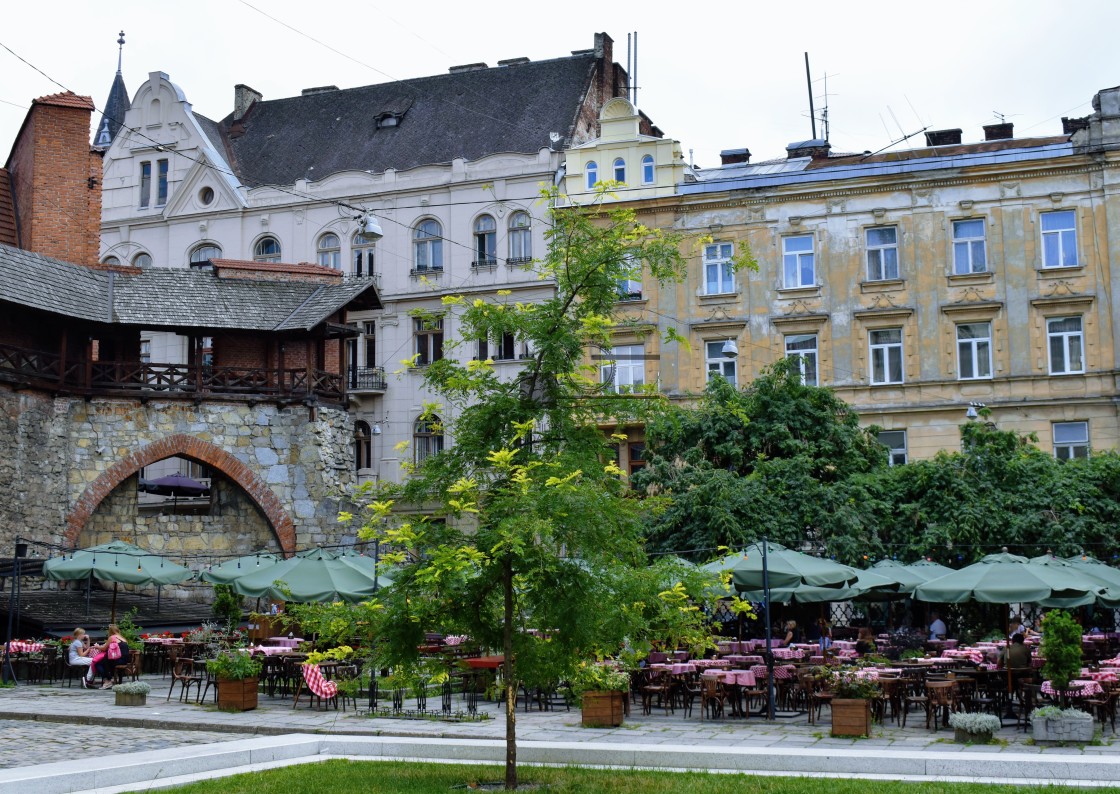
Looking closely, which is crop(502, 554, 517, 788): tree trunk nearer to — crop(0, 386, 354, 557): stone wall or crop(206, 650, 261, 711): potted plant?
crop(206, 650, 261, 711): potted plant

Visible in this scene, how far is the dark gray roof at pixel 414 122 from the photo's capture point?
4531 cm

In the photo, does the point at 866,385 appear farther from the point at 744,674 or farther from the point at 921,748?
the point at 921,748

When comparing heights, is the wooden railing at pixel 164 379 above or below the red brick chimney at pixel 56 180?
below

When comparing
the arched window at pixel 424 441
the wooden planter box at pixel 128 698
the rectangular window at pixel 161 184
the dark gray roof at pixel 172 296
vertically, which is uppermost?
the rectangular window at pixel 161 184

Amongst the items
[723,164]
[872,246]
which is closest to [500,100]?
[723,164]

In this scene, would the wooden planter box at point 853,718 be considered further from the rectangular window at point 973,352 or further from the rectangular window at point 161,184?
the rectangular window at point 161,184

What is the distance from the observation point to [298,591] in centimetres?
2156

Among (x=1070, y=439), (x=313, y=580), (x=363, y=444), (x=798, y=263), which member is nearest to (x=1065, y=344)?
(x=1070, y=439)

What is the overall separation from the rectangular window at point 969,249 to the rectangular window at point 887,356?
7.98ft

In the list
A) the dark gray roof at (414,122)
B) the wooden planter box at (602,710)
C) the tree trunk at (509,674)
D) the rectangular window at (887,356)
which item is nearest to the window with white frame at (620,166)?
the dark gray roof at (414,122)

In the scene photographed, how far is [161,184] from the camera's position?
1875 inches

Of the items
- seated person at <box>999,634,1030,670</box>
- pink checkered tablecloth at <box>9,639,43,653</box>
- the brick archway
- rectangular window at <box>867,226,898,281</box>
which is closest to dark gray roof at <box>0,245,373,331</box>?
the brick archway

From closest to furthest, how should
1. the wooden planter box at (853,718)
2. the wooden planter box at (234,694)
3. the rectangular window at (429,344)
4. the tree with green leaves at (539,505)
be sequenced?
the tree with green leaves at (539,505) < the wooden planter box at (853,718) < the wooden planter box at (234,694) < the rectangular window at (429,344)

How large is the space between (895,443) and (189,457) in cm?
1906
